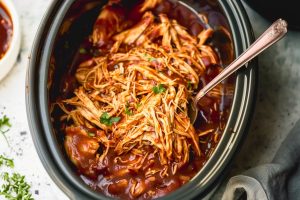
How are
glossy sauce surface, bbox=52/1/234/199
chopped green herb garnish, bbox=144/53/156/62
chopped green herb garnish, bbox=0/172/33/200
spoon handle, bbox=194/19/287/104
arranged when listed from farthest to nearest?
chopped green herb garnish, bbox=0/172/33/200 → chopped green herb garnish, bbox=144/53/156/62 → glossy sauce surface, bbox=52/1/234/199 → spoon handle, bbox=194/19/287/104

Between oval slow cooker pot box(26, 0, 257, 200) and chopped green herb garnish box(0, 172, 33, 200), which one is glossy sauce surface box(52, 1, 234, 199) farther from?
chopped green herb garnish box(0, 172, 33, 200)

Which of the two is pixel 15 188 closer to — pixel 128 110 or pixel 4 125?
pixel 4 125

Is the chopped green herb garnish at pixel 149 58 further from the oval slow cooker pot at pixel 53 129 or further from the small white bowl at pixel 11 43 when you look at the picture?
the small white bowl at pixel 11 43

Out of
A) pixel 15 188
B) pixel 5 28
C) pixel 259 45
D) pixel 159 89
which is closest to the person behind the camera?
pixel 259 45

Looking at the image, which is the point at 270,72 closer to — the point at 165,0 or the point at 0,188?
the point at 165,0

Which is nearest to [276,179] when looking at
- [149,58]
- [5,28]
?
[149,58]

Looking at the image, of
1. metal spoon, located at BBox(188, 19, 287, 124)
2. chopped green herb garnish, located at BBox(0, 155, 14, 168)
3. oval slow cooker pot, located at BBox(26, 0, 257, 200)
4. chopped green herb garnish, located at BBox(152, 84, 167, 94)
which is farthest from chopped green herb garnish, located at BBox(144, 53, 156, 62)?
chopped green herb garnish, located at BBox(0, 155, 14, 168)
